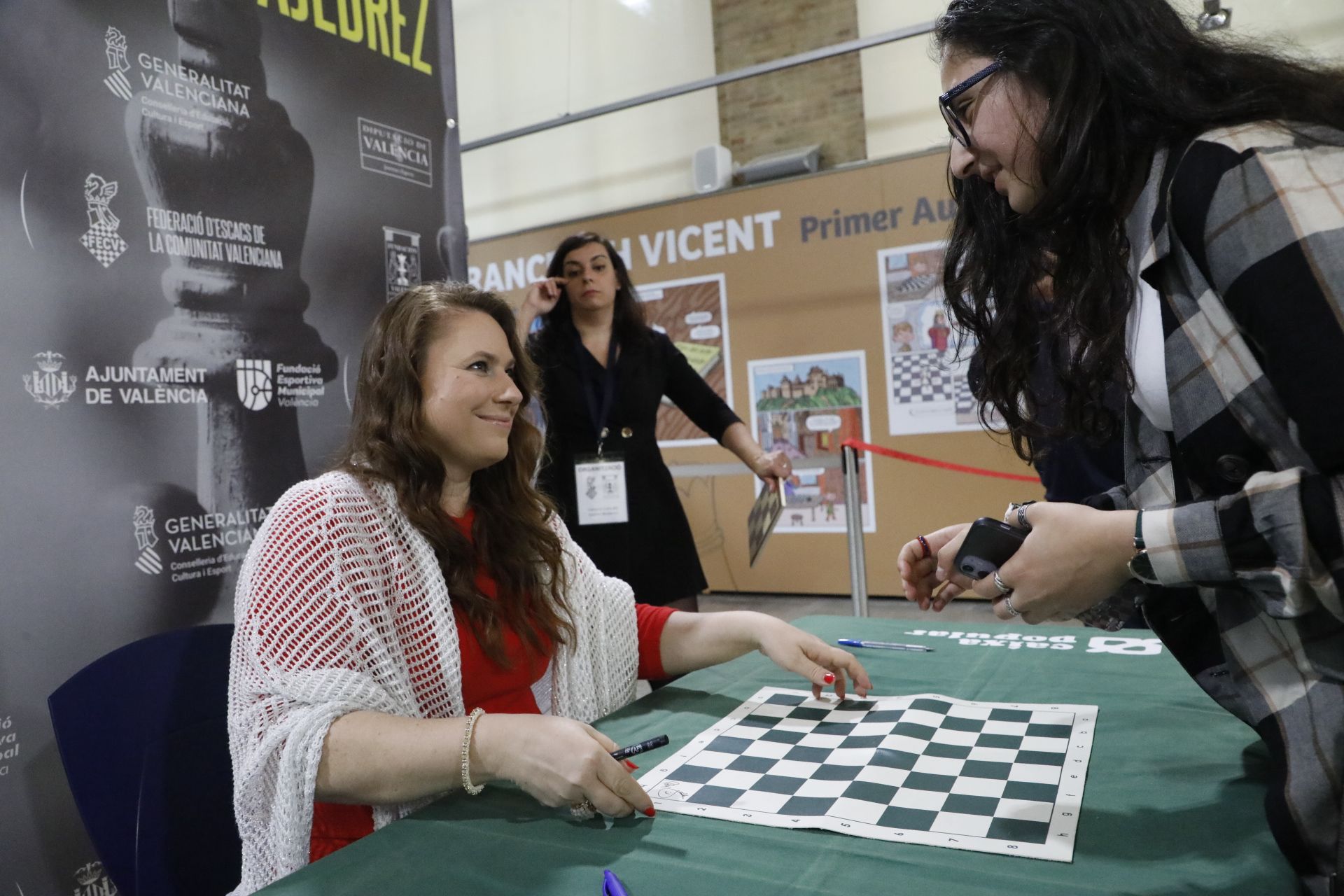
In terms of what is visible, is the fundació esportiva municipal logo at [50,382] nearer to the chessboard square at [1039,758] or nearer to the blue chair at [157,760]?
the blue chair at [157,760]

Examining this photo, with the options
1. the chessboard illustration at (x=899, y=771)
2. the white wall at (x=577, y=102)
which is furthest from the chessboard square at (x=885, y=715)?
the white wall at (x=577, y=102)

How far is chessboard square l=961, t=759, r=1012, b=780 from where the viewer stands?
3.28 feet

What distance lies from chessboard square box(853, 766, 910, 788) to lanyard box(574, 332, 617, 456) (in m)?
1.84

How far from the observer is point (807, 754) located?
3.64 feet

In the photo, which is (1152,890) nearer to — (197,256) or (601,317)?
(197,256)

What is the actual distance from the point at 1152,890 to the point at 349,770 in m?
0.86

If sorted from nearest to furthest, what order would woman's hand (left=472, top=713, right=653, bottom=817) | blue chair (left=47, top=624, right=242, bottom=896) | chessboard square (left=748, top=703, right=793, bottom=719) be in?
woman's hand (left=472, top=713, right=653, bottom=817) → blue chair (left=47, top=624, right=242, bottom=896) → chessboard square (left=748, top=703, right=793, bottom=719)

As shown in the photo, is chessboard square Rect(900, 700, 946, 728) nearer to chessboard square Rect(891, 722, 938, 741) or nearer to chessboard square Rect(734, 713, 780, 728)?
chessboard square Rect(891, 722, 938, 741)

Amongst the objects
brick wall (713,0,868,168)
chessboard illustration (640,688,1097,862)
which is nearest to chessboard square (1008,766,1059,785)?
chessboard illustration (640,688,1097,862)

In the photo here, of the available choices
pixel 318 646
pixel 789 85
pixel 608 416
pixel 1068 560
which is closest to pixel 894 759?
pixel 1068 560

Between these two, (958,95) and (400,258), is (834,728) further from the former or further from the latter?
(400,258)

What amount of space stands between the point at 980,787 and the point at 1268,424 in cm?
48

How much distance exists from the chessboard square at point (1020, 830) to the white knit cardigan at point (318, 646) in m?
0.60

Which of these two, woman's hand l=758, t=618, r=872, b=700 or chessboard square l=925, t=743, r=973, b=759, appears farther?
woman's hand l=758, t=618, r=872, b=700
